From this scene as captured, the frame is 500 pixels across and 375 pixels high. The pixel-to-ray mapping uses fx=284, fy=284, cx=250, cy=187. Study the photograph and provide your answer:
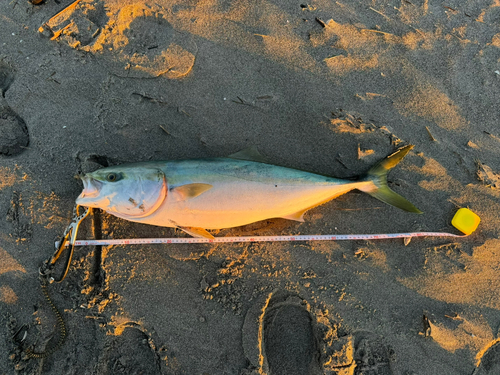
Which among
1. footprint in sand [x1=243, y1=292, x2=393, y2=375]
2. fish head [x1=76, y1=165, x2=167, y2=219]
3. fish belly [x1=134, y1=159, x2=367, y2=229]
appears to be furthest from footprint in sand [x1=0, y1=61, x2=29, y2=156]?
footprint in sand [x1=243, y1=292, x2=393, y2=375]

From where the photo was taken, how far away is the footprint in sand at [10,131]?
118 inches

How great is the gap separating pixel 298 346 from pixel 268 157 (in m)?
1.92

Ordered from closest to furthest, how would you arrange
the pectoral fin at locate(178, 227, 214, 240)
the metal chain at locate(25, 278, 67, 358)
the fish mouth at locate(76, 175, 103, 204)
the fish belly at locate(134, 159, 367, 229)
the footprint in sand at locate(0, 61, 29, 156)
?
the fish mouth at locate(76, 175, 103, 204)
the fish belly at locate(134, 159, 367, 229)
the pectoral fin at locate(178, 227, 214, 240)
the metal chain at locate(25, 278, 67, 358)
the footprint in sand at locate(0, 61, 29, 156)

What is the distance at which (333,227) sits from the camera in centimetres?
297

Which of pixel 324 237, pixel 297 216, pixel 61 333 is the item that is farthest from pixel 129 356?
pixel 324 237

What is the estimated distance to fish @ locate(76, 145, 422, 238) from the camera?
8.18ft

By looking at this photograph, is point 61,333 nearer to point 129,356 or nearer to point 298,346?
point 129,356

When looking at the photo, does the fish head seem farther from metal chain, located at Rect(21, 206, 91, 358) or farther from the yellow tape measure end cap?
the yellow tape measure end cap

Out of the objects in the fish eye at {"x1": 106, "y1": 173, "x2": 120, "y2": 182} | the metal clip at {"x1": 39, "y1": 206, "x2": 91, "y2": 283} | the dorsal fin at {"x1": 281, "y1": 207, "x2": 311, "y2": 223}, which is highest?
the fish eye at {"x1": 106, "y1": 173, "x2": 120, "y2": 182}

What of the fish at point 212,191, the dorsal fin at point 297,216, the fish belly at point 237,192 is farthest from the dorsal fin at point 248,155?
the dorsal fin at point 297,216

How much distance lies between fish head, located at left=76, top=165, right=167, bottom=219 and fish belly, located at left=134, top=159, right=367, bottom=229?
103 millimetres

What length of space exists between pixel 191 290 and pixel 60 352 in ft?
4.74

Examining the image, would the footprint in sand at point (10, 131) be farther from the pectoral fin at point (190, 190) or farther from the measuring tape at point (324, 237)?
the pectoral fin at point (190, 190)

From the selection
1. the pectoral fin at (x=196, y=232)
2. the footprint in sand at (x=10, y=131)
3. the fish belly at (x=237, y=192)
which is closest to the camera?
the fish belly at (x=237, y=192)
